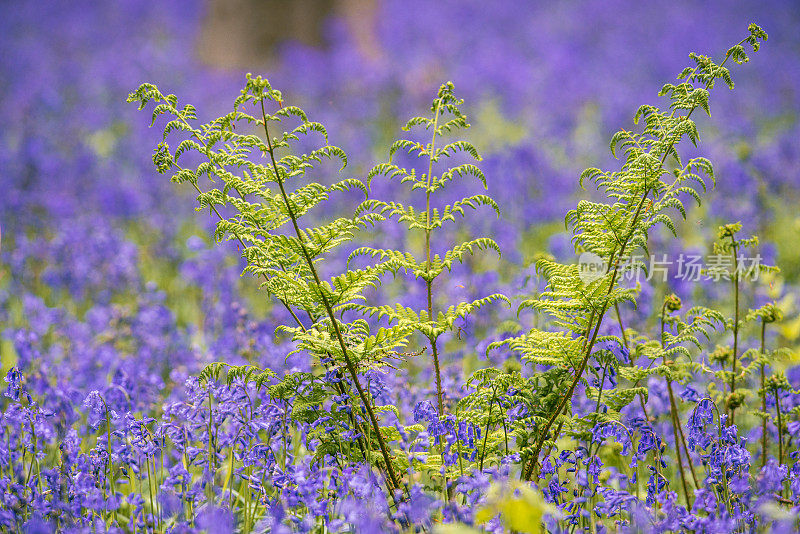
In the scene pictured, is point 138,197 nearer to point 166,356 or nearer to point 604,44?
point 166,356

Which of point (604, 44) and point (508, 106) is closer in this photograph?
point (508, 106)

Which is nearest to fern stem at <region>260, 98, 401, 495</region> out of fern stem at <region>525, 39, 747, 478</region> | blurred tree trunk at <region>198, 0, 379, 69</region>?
fern stem at <region>525, 39, 747, 478</region>

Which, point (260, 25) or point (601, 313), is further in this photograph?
point (260, 25)

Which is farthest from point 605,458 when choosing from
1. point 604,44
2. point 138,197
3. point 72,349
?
point 604,44

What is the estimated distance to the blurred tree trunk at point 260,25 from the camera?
389 inches

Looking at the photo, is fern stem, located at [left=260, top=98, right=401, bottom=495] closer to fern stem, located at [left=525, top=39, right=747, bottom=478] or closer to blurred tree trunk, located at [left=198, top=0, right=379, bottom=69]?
fern stem, located at [left=525, top=39, right=747, bottom=478]

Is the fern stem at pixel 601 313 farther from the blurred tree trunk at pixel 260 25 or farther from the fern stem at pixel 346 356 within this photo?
the blurred tree trunk at pixel 260 25

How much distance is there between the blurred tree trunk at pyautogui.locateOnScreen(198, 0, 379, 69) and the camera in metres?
9.89

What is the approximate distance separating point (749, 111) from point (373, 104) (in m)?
4.62

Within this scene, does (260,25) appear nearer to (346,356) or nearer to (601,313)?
(346,356)

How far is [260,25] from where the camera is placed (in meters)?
9.89

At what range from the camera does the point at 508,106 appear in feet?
33.9

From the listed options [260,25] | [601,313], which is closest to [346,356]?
[601,313]

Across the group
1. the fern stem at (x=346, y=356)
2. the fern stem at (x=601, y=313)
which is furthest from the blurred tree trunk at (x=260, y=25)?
the fern stem at (x=601, y=313)
